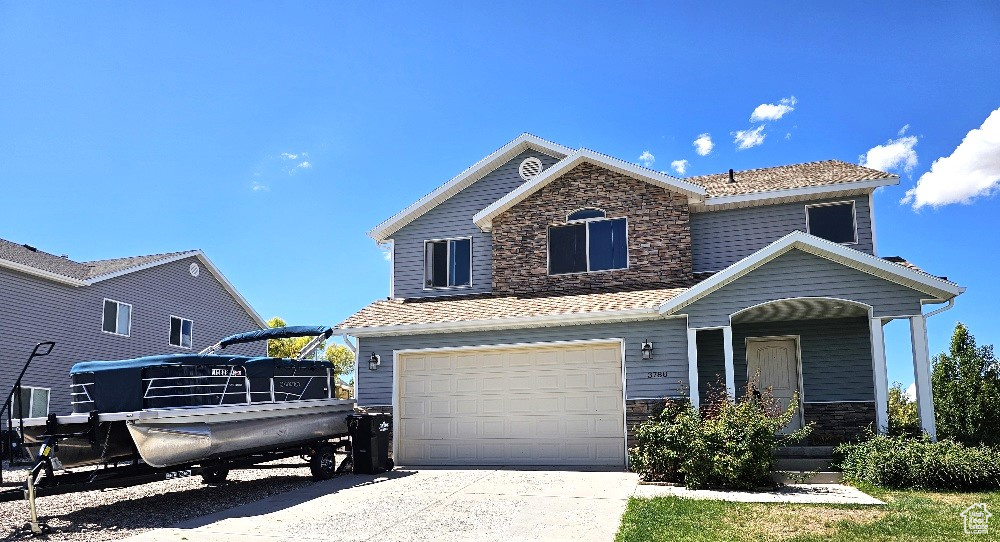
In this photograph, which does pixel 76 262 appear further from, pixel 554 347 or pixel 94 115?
pixel 554 347

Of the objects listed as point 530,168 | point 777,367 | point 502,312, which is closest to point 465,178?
point 530,168

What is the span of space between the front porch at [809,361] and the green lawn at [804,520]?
447 cm

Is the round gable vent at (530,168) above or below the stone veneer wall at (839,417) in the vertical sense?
above

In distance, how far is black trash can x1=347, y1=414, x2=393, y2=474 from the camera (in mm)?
14367

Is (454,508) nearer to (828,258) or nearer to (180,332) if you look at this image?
(828,258)

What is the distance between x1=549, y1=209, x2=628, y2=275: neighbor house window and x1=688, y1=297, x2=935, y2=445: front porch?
2611mm

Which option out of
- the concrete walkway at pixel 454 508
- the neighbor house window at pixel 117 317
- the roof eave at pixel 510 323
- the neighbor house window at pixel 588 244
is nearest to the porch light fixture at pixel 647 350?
the roof eave at pixel 510 323

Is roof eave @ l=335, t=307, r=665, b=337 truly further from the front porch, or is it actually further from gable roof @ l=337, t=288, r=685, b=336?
the front porch

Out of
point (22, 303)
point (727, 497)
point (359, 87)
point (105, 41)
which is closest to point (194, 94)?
point (105, 41)

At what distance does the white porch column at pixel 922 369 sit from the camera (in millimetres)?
12469

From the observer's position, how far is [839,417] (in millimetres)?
15109

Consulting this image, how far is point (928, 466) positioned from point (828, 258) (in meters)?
3.81

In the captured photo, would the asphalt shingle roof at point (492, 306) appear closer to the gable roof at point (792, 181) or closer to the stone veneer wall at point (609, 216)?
the stone veneer wall at point (609, 216)

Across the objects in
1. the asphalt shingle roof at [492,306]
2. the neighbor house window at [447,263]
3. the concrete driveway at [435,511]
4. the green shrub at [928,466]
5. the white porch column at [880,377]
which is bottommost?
the concrete driveway at [435,511]
